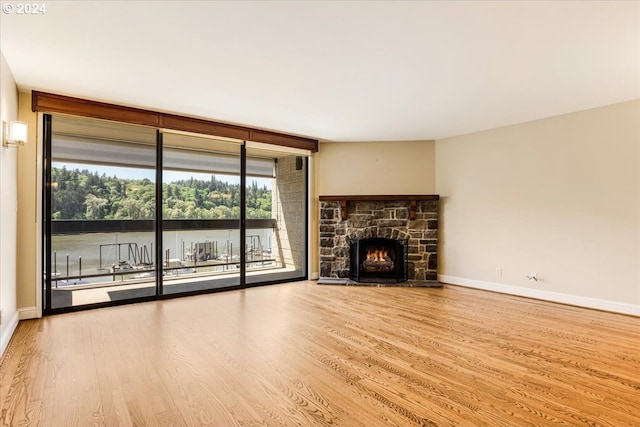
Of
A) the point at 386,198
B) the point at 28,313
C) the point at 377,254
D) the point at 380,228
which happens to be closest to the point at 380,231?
the point at 380,228

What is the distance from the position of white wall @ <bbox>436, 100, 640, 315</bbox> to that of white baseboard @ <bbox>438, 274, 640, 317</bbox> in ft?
0.04

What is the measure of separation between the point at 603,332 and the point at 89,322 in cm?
527

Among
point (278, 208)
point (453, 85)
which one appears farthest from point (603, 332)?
point (278, 208)

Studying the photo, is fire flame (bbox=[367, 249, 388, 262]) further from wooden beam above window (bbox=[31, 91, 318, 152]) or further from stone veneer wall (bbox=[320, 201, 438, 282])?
wooden beam above window (bbox=[31, 91, 318, 152])

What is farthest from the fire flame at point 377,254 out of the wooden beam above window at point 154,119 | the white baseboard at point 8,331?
the white baseboard at point 8,331

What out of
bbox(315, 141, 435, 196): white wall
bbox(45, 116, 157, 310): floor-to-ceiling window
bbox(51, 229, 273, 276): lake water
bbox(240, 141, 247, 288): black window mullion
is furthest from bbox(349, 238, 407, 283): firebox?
bbox(45, 116, 157, 310): floor-to-ceiling window

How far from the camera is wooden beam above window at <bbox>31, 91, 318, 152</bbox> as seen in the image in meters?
3.87

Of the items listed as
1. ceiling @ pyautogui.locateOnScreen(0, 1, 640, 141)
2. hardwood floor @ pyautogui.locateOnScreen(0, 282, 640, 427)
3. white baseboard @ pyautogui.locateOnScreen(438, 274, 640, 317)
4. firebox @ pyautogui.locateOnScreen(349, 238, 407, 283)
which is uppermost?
ceiling @ pyautogui.locateOnScreen(0, 1, 640, 141)

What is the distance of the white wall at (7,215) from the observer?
293cm

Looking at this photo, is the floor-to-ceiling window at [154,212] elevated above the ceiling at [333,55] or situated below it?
below

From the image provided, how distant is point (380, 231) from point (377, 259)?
550mm

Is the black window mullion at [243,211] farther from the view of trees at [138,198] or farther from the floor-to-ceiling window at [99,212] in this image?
the floor-to-ceiling window at [99,212]

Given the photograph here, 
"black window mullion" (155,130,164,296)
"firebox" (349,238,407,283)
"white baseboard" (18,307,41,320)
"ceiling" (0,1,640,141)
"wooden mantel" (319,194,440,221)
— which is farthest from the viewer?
"firebox" (349,238,407,283)

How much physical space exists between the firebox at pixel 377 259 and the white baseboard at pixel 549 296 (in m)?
0.77
